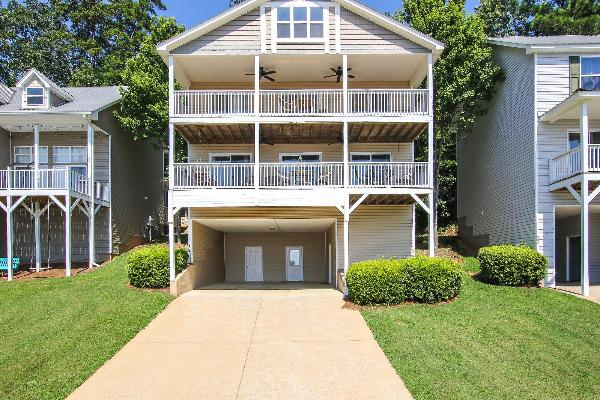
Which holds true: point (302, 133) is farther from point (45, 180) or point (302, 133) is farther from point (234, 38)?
point (45, 180)

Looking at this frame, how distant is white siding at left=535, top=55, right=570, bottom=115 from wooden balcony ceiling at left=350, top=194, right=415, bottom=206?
18.9 feet

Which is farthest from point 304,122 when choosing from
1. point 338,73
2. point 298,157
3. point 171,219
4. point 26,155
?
point 26,155

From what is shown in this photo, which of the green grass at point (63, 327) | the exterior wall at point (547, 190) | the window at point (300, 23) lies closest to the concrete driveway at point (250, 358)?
the green grass at point (63, 327)

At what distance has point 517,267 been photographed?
18.8m

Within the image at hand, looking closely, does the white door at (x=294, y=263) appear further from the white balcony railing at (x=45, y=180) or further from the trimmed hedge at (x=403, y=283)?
the white balcony railing at (x=45, y=180)

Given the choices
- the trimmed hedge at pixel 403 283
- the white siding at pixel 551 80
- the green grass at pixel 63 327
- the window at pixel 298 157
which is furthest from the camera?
the window at pixel 298 157

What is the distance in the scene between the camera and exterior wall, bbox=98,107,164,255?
27.0 metres

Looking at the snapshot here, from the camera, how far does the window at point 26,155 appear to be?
26094 millimetres

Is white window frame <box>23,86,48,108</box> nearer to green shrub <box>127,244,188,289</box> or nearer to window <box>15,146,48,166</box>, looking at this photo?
window <box>15,146,48,166</box>

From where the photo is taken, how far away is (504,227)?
2362 cm

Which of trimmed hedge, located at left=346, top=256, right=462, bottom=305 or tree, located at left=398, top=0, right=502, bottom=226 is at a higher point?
tree, located at left=398, top=0, right=502, bottom=226

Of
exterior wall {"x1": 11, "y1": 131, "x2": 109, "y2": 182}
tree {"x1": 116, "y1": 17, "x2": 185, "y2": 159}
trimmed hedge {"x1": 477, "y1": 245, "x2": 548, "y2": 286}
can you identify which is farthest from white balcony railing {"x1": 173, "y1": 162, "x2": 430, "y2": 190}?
tree {"x1": 116, "y1": 17, "x2": 185, "y2": 159}

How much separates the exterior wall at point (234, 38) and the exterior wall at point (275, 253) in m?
8.46

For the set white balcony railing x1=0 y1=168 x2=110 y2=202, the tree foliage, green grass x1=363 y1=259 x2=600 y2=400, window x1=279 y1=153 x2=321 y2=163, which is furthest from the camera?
the tree foliage
